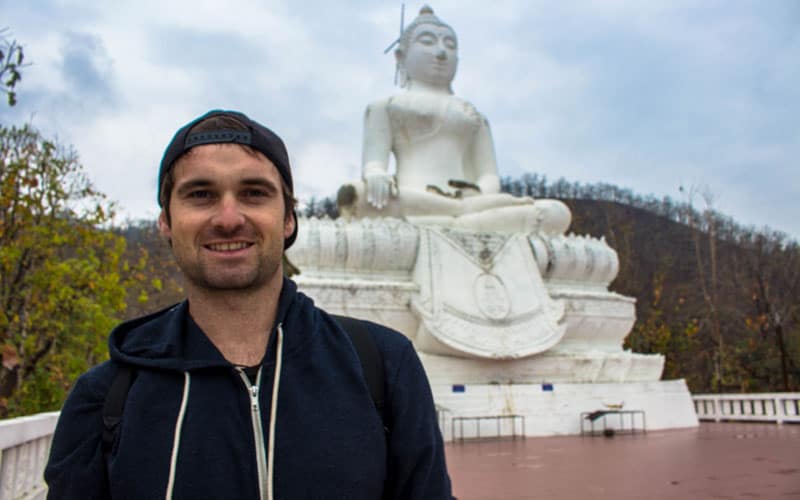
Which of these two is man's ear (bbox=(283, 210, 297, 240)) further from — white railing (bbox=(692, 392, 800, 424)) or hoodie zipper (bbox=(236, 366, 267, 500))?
white railing (bbox=(692, 392, 800, 424))

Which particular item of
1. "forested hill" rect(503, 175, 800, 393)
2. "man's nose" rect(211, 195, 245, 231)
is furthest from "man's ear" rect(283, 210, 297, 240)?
"forested hill" rect(503, 175, 800, 393)

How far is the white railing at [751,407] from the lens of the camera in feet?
27.4

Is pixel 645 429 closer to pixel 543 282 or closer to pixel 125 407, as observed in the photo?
pixel 543 282

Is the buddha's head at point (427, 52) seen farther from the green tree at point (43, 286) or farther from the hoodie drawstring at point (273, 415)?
the hoodie drawstring at point (273, 415)

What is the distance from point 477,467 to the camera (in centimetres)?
477

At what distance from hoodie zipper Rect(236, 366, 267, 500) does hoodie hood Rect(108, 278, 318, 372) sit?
0.14ft

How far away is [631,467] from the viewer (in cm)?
455

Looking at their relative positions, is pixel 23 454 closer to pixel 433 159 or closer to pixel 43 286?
pixel 43 286

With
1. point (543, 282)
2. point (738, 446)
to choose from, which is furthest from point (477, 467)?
point (543, 282)

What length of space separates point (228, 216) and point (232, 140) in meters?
0.15

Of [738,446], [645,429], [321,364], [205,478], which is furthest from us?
[645,429]

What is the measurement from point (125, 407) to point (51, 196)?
7879mm

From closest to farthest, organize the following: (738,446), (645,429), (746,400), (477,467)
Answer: (477,467) → (738,446) → (645,429) → (746,400)

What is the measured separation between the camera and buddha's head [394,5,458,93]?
11.0 metres
